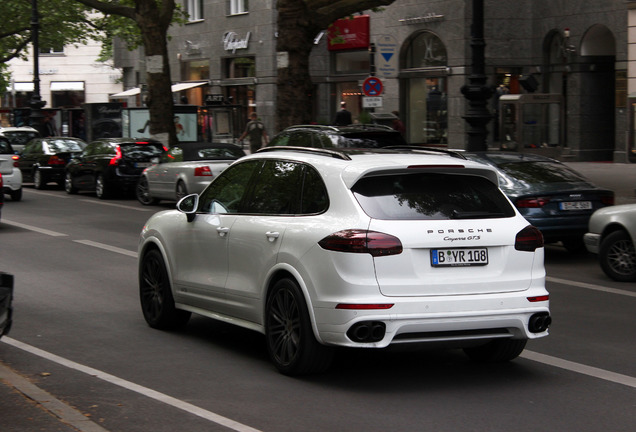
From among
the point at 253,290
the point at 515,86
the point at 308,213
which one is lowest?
the point at 253,290

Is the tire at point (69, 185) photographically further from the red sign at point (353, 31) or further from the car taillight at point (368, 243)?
the car taillight at point (368, 243)

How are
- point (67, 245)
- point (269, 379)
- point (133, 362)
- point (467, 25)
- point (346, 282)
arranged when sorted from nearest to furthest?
1. point (346, 282)
2. point (269, 379)
3. point (133, 362)
4. point (67, 245)
5. point (467, 25)

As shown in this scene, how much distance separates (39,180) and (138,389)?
78.0 ft

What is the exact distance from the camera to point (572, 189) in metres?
13.9

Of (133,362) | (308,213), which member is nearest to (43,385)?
(133,362)

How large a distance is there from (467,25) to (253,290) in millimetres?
27658

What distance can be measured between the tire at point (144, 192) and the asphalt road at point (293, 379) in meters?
12.3

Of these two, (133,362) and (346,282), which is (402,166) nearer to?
(346,282)

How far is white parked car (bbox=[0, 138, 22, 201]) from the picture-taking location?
23250 mm

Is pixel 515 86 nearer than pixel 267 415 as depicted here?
No

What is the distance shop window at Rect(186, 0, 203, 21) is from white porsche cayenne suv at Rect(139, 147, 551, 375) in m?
42.9

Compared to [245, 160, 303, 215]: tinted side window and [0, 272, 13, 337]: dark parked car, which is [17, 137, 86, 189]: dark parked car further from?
[0, 272, 13, 337]: dark parked car

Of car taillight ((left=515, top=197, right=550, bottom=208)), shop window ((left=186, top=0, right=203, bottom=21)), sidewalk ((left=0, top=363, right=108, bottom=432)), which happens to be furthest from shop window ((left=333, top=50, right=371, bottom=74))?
sidewalk ((left=0, top=363, right=108, bottom=432))

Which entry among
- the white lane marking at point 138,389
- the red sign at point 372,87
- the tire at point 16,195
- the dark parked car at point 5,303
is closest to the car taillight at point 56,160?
the tire at point 16,195
